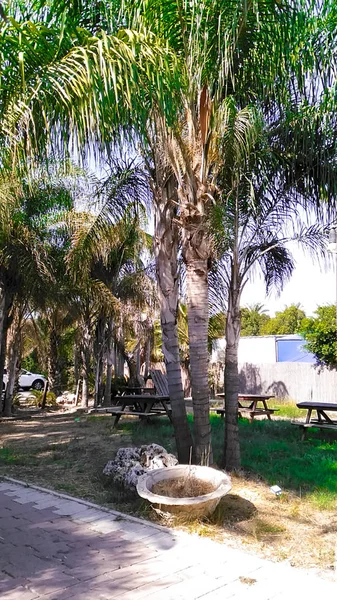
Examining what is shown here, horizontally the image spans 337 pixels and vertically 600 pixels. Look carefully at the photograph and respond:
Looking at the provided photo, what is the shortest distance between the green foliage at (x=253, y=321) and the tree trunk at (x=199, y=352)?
4775 centimetres

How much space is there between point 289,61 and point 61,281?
8.37m

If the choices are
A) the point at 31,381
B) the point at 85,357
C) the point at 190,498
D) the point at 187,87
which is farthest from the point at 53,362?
the point at 190,498

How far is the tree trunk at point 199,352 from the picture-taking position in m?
6.45

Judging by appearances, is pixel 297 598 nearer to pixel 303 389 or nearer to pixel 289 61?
pixel 289 61

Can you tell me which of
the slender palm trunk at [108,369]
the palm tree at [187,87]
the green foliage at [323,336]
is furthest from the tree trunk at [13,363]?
the green foliage at [323,336]

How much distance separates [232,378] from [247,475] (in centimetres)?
129

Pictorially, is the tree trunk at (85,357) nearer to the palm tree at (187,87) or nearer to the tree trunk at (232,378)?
the palm tree at (187,87)

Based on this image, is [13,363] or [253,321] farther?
[253,321]

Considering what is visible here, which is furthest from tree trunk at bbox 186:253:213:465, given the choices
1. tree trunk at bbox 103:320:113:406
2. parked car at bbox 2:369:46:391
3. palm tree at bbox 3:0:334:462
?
parked car at bbox 2:369:46:391

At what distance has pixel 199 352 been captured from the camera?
657 centimetres

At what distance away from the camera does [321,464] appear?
7395 millimetres

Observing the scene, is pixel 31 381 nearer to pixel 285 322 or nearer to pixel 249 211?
pixel 249 211

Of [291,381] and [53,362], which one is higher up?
[53,362]

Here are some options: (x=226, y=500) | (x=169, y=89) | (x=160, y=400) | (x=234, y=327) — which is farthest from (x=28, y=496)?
(x=160, y=400)
